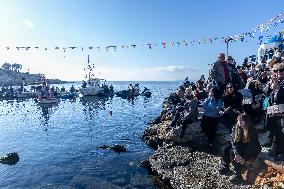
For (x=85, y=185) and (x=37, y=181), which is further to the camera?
(x=37, y=181)

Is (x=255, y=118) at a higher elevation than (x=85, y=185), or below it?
higher

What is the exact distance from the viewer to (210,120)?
1520 centimetres

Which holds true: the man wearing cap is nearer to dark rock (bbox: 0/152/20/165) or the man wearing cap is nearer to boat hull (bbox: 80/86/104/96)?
dark rock (bbox: 0/152/20/165)

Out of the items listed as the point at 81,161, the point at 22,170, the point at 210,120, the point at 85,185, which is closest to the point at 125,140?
the point at 81,161

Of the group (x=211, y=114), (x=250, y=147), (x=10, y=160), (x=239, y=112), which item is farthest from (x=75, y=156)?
(x=250, y=147)

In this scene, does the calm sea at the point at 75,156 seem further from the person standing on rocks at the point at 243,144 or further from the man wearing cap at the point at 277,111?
the man wearing cap at the point at 277,111

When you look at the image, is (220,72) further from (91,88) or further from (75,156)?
(91,88)

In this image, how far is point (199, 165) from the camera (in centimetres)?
1409

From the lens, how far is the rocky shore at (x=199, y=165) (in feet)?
35.5

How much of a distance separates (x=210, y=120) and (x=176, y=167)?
8.28ft

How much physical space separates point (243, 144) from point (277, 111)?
147 centimetres

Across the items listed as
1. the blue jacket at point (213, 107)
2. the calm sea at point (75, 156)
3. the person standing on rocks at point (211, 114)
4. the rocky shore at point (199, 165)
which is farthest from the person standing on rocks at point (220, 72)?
the calm sea at point (75, 156)

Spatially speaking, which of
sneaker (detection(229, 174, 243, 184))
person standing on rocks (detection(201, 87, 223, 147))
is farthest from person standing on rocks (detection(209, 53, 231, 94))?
sneaker (detection(229, 174, 243, 184))

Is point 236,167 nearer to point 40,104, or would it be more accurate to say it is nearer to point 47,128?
point 47,128
